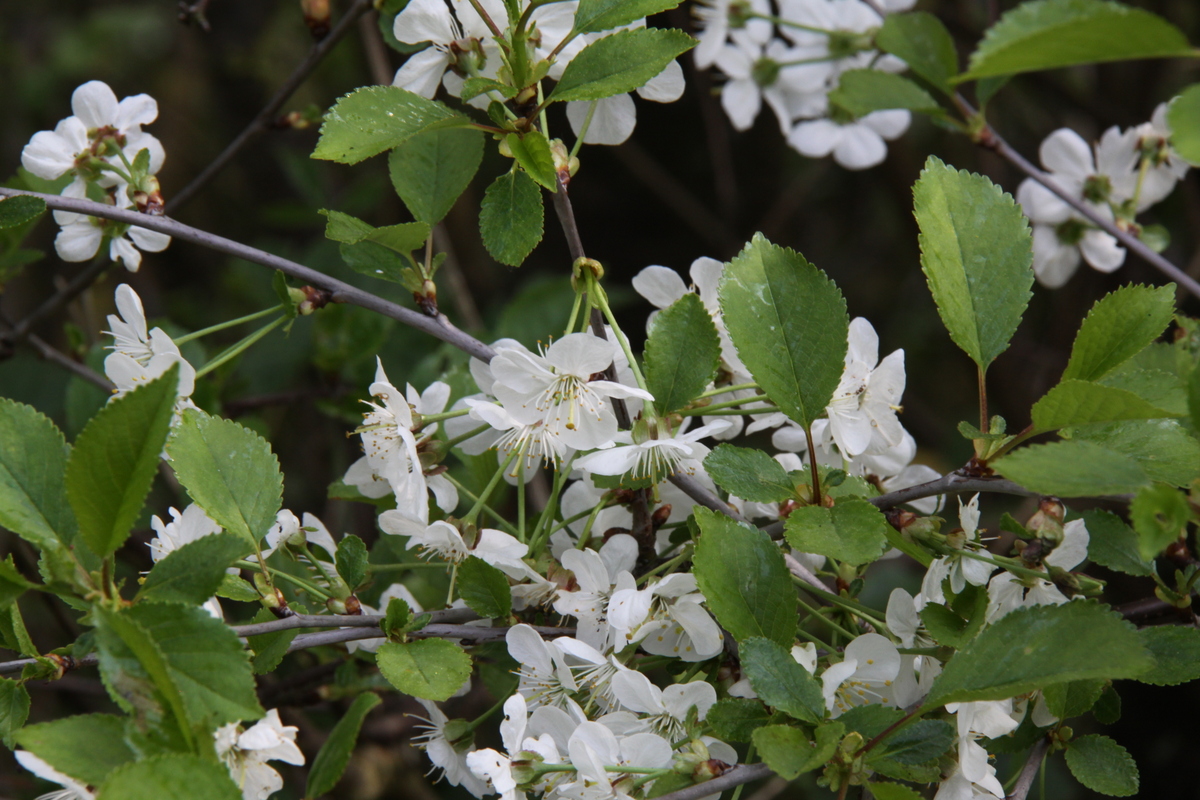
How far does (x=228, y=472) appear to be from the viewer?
28.6 inches

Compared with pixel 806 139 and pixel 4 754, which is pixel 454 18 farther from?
pixel 4 754

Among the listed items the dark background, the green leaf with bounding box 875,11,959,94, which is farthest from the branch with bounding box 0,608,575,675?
the green leaf with bounding box 875,11,959,94

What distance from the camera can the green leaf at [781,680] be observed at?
0.63 m

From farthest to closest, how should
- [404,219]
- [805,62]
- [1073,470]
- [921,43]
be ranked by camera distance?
[404,219] < [805,62] < [921,43] < [1073,470]

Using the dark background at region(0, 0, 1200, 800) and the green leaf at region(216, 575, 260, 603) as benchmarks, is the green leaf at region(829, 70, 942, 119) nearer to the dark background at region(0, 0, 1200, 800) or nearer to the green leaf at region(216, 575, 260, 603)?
the dark background at region(0, 0, 1200, 800)

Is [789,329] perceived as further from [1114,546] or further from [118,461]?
[118,461]

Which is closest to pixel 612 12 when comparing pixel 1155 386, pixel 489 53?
pixel 489 53

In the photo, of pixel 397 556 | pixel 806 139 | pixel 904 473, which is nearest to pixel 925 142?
pixel 806 139

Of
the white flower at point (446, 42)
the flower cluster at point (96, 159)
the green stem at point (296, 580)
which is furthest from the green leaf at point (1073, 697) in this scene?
the flower cluster at point (96, 159)

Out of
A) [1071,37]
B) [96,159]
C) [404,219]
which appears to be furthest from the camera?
[404,219]

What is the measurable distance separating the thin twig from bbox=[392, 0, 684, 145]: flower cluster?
2.00 feet

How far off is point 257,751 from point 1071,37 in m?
0.67

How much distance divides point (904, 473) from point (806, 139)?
2.12 ft

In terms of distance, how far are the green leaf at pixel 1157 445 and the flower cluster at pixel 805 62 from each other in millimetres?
766
